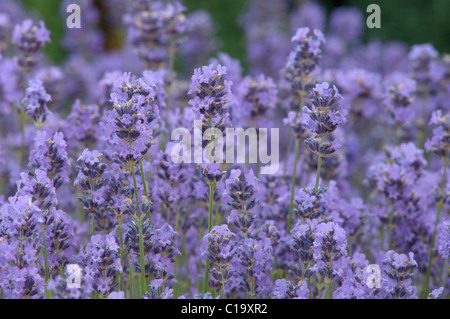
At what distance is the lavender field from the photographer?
1794mm

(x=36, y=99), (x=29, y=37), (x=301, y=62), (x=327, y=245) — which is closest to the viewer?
(x=327, y=245)

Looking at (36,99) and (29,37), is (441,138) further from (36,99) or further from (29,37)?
(29,37)

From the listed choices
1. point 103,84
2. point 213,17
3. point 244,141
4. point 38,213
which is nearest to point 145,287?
point 38,213

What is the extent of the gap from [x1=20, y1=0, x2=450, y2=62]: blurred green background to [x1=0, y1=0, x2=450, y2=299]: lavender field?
324 cm

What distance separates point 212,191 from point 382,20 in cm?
526

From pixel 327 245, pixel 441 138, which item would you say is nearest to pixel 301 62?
pixel 441 138

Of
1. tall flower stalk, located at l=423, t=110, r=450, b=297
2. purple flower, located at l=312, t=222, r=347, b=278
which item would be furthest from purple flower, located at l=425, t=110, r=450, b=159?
purple flower, located at l=312, t=222, r=347, b=278

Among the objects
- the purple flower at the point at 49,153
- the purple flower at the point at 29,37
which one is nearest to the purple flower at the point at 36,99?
the purple flower at the point at 49,153

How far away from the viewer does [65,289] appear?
1.52 meters

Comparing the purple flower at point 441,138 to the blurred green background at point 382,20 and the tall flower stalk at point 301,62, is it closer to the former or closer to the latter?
the tall flower stalk at point 301,62

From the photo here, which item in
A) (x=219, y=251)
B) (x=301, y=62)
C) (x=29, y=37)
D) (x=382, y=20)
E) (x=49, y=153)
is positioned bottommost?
(x=219, y=251)

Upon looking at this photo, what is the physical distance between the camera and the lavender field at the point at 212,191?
179 cm

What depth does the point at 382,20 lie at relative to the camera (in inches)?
256
